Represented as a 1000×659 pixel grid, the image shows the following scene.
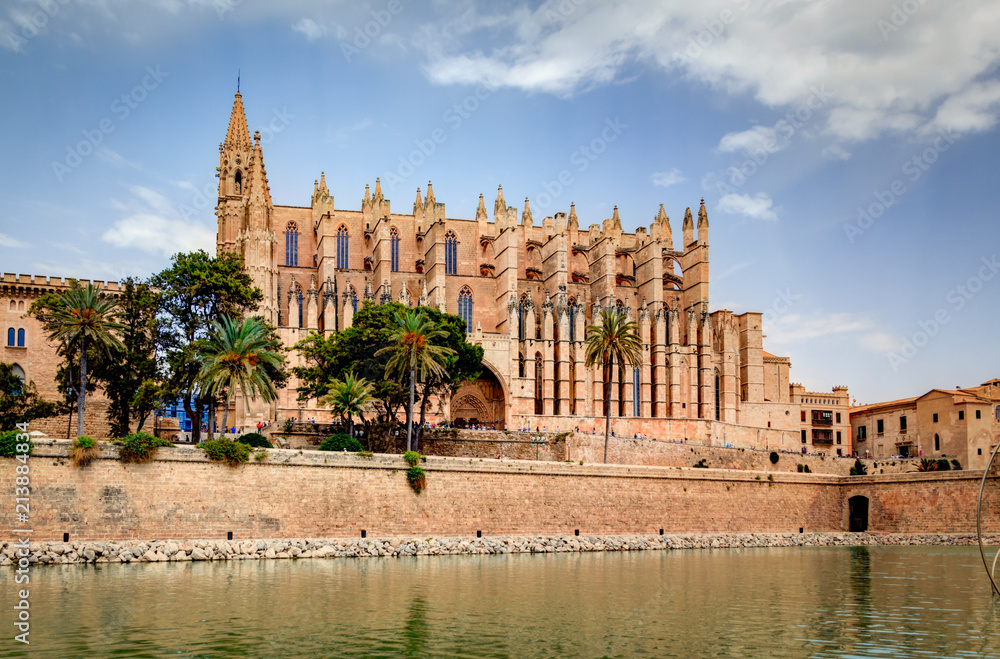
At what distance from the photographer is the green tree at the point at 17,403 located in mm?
36781

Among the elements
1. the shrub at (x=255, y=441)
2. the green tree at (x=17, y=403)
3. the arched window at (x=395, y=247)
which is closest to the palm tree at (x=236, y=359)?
the shrub at (x=255, y=441)

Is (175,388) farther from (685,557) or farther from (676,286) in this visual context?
(676,286)

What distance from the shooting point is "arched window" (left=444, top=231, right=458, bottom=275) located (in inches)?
2581

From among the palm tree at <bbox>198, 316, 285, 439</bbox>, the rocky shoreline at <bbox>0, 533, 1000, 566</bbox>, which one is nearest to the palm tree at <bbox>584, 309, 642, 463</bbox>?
the rocky shoreline at <bbox>0, 533, 1000, 566</bbox>

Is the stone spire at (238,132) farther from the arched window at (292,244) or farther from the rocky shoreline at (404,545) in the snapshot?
the rocky shoreline at (404,545)

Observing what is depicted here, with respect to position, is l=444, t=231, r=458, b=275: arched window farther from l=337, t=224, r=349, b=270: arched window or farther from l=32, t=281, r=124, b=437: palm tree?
l=32, t=281, r=124, b=437: palm tree

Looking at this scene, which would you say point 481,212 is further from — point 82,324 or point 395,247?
point 82,324

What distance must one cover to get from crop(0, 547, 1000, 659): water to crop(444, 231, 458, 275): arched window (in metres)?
35.6

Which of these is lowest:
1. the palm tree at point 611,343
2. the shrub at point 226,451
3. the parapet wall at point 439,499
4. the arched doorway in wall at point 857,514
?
the arched doorway in wall at point 857,514

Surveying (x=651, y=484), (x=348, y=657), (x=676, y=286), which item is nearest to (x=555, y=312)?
(x=676, y=286)

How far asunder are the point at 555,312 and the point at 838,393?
2392cm

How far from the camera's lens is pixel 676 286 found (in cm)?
7200

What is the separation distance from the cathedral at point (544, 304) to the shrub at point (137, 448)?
66.9 ft

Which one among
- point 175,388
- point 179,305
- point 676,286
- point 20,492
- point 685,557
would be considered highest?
point 676,286
